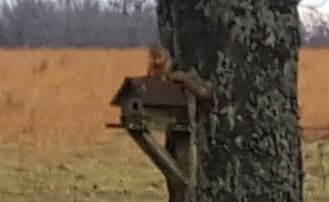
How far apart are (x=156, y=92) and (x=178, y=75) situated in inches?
3.9

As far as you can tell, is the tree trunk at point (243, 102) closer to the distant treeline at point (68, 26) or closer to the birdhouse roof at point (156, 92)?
the birdhouse roof at point (156, 92)

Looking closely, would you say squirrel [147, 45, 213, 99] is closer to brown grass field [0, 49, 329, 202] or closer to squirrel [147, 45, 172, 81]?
squirrel [147, 45, 172, 81]

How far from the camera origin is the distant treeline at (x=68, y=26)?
22000 mm

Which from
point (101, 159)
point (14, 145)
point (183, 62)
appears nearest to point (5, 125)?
point (14, 145)

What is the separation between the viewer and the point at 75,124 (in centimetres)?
1772

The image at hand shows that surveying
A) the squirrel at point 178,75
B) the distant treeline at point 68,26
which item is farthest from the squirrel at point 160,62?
the distant treeline at point 68,26

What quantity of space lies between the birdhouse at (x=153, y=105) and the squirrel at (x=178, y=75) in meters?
0.04

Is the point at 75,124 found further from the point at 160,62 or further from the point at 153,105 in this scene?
the point at 160,62

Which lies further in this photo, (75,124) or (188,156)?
(75,124)

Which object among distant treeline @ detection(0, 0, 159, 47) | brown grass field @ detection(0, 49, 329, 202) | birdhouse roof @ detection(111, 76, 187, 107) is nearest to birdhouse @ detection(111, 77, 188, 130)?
birdhouse roof @ detection(111, 76, 187, 107)

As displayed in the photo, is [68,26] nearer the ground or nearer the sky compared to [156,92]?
nearer the ground

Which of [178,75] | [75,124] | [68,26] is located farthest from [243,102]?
[68,26]

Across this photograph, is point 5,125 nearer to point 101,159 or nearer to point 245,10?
point 101,159

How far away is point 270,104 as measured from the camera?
149 inches
